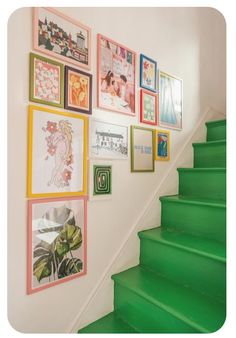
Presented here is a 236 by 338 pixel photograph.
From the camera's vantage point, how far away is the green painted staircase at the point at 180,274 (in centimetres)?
103

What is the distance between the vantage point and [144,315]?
1.16 metres

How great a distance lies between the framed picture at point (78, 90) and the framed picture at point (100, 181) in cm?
33

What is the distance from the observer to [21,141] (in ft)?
3.27

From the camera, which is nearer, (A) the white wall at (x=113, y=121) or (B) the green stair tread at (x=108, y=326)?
(A) the white wall at (x=113, y=121)

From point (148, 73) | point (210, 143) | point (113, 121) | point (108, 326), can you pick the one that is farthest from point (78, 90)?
point (108, 326)

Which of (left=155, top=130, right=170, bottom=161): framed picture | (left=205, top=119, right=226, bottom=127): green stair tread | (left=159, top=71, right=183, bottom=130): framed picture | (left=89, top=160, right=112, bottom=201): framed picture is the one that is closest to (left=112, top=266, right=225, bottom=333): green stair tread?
(left=89, top=160, right=112, bottom=201): framed picture

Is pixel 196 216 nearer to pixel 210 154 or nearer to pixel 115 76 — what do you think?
pixel 210 154

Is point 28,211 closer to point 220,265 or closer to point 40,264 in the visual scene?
point 40,264

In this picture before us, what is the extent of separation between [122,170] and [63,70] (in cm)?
71

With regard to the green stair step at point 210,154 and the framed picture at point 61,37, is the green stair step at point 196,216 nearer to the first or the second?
the green stair step at point 210,154

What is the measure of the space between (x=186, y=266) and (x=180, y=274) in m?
0.07

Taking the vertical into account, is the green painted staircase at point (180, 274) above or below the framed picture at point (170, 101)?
below

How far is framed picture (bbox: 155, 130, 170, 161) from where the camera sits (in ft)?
5.60

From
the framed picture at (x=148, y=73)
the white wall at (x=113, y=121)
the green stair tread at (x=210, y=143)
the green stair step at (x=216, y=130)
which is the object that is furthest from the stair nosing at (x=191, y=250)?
the green stair step at (x=216, y=130)
